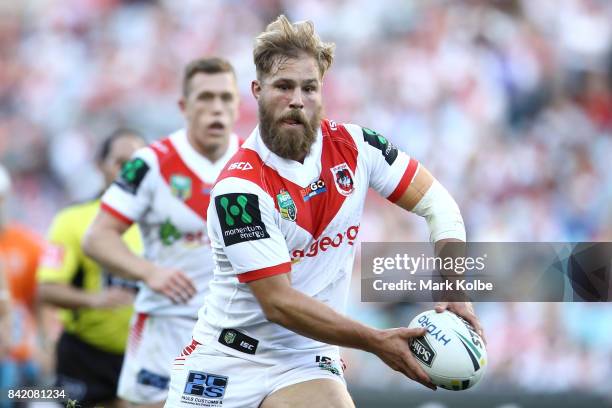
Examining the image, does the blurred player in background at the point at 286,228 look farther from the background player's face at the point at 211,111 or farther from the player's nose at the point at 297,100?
the background player's face at the point at 211,111

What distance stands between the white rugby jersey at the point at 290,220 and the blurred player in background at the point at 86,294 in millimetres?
3388

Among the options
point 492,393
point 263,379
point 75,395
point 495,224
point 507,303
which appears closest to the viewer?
point 263,379

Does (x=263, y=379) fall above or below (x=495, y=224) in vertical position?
below

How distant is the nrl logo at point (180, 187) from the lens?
6.96m

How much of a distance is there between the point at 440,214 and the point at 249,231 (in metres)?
1.01

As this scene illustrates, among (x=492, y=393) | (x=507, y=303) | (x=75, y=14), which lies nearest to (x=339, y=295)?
(x=492, y=393)

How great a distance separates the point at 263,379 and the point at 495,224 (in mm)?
8400

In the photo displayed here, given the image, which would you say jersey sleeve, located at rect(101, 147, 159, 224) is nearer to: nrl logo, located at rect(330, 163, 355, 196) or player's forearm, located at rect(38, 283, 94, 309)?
player's forearm, located at rect(38, 283, 94, 309)

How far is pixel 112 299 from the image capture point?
8.20 m

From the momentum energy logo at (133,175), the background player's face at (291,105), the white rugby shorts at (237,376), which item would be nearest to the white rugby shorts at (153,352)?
the momentum energy logo at (133,175)

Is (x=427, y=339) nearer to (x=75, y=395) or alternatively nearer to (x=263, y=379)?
(x=263, y=379)

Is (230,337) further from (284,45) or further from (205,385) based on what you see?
(284,45)

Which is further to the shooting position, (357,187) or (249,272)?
(357,187)

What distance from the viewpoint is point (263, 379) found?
5.06 m
